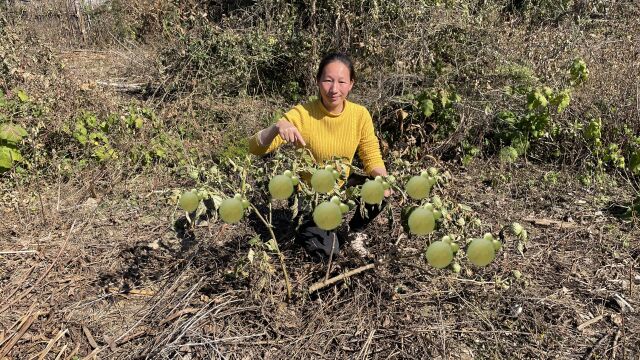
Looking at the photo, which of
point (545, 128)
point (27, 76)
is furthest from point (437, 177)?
point (27, 76)

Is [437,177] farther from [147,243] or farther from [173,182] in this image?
[173,182]

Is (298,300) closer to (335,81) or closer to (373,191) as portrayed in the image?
(373,191)

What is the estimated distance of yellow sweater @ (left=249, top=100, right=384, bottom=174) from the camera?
261 centimetres

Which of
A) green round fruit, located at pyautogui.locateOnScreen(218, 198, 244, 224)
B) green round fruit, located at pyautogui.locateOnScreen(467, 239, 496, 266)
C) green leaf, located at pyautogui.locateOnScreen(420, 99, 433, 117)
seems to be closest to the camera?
green round fruit, located at pyautogui.locateOnScreen(467, 239, 496, 266)

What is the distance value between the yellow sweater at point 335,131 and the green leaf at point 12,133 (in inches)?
82.4

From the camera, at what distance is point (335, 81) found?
2.46m

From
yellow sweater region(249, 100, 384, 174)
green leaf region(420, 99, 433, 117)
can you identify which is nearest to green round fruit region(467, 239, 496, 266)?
yellow sweater region(249, 100, 384, 174)

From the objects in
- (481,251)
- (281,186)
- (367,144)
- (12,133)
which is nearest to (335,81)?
(367,144)

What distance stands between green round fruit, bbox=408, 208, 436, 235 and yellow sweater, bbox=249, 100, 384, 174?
953 millimetres

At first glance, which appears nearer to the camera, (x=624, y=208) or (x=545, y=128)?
(x=624, y=208)

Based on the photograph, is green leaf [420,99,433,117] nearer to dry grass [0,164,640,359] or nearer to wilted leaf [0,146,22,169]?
dry grass [0,164,640,359]

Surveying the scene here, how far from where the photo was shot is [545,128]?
399 cm

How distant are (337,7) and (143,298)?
3279 mm

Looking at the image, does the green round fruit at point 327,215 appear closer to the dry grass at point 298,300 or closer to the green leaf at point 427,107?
the dry grass at point 298,300
